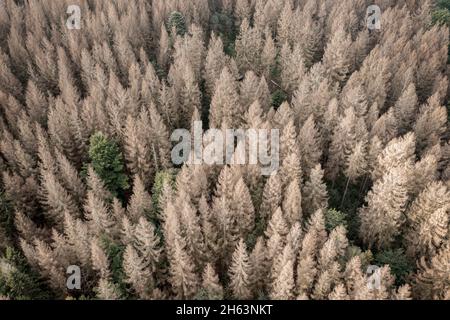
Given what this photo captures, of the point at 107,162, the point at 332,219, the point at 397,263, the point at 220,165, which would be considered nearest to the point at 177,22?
the point at 107,162

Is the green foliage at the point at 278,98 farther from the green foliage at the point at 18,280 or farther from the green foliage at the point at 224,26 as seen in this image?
the green foliage at the point at 18,280

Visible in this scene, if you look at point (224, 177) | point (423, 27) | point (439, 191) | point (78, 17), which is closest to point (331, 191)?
point (439, 191)

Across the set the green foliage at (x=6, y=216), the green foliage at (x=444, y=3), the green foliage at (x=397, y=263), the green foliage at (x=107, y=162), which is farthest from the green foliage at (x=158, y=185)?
the green foliage at (x=444, y=3)

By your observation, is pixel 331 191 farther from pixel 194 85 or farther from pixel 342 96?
pixel 194 85

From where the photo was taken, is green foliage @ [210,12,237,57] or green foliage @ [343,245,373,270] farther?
green foliage @ [210,12,237,57]

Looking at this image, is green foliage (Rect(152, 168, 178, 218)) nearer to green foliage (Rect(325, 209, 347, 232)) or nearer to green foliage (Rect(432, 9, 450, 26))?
green foliage (Rect(325, 209, 347, 232))

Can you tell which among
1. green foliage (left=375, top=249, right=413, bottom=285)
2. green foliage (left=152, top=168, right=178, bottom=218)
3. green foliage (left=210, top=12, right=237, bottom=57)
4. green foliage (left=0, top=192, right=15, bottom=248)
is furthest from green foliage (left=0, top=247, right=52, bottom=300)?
green foliage (left=210, top=12, right=237, bottom=57)
